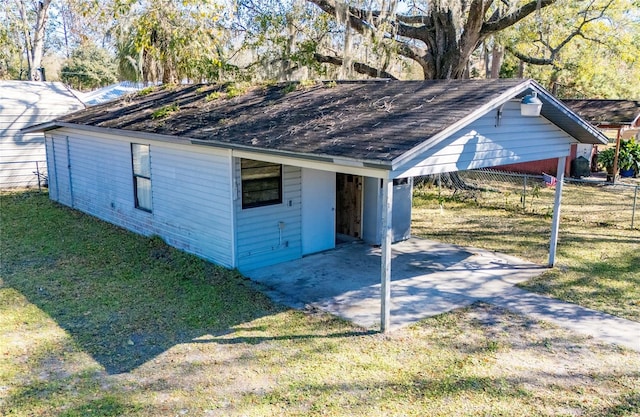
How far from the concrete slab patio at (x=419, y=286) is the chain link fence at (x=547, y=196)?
16.3 ft

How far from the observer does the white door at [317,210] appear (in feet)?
30.7

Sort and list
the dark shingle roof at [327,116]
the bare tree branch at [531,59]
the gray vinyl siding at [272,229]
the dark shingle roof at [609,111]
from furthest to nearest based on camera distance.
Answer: the dark shingle roof at [609,111] < the bare tree branch at [531,59] < the gray vinyl siding at [272,229] < the dark shingle roof at [327,116]

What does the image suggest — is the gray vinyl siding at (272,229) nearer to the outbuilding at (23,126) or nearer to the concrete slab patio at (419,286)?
the concrete slab patio at (419,286)

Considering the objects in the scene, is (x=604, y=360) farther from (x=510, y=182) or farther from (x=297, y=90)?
(x=510, y=182)

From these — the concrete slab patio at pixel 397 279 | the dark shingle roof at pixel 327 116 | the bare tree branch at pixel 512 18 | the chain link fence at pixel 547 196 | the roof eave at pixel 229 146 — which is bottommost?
the chain link fence at pixel 547 196

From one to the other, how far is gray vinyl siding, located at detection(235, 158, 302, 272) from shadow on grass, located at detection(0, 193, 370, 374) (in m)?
0.57

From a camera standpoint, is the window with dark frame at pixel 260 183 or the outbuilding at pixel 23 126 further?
the outbuilding at pixel 23 126

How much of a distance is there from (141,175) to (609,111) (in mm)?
18576

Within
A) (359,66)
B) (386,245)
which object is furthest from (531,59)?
(386,245)

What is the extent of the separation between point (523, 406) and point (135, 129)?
324 inches

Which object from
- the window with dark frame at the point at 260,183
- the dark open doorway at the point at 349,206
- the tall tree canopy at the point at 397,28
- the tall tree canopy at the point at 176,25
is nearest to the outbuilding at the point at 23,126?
the tall tree canopy at the point at 176,25

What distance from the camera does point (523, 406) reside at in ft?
15.7

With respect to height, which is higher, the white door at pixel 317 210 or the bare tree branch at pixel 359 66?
the bare tree branch at pixel 359 66

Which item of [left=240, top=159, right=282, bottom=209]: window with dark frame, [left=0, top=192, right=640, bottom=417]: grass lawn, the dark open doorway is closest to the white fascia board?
[left=240, top=159, right=282, bottom=209]: window with dark frame
